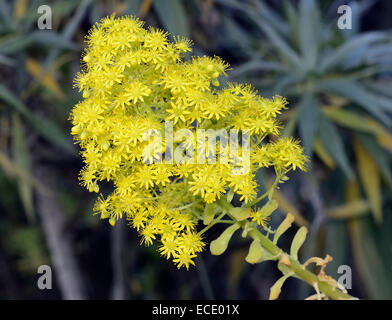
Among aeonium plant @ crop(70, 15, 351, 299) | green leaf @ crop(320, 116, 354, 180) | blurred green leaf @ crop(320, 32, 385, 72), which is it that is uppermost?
blurred green leaf @ crop(320, 32, 385, 72)

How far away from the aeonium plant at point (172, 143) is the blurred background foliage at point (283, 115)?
2.99 feet

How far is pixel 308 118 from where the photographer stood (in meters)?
2.01

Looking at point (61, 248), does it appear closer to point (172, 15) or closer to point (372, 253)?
point (172, 15)

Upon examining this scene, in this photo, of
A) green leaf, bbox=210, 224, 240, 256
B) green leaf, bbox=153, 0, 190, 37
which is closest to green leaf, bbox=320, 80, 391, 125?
green leaf, bbox=153, 0, 190, 37

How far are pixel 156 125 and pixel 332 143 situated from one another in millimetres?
1348

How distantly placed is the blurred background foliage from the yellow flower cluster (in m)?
0.92

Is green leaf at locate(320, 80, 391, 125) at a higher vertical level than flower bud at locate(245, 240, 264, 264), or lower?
higher

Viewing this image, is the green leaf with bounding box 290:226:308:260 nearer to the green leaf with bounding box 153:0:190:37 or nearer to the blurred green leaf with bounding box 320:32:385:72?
the green leaf with bounding box 153:0:190:37

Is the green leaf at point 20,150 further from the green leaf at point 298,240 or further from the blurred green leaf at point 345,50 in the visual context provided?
the green leaf at point 298,240

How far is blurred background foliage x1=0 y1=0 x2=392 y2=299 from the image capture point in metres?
2.17

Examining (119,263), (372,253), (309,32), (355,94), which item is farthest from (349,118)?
(119,263)

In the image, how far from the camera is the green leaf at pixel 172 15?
1990 mm
